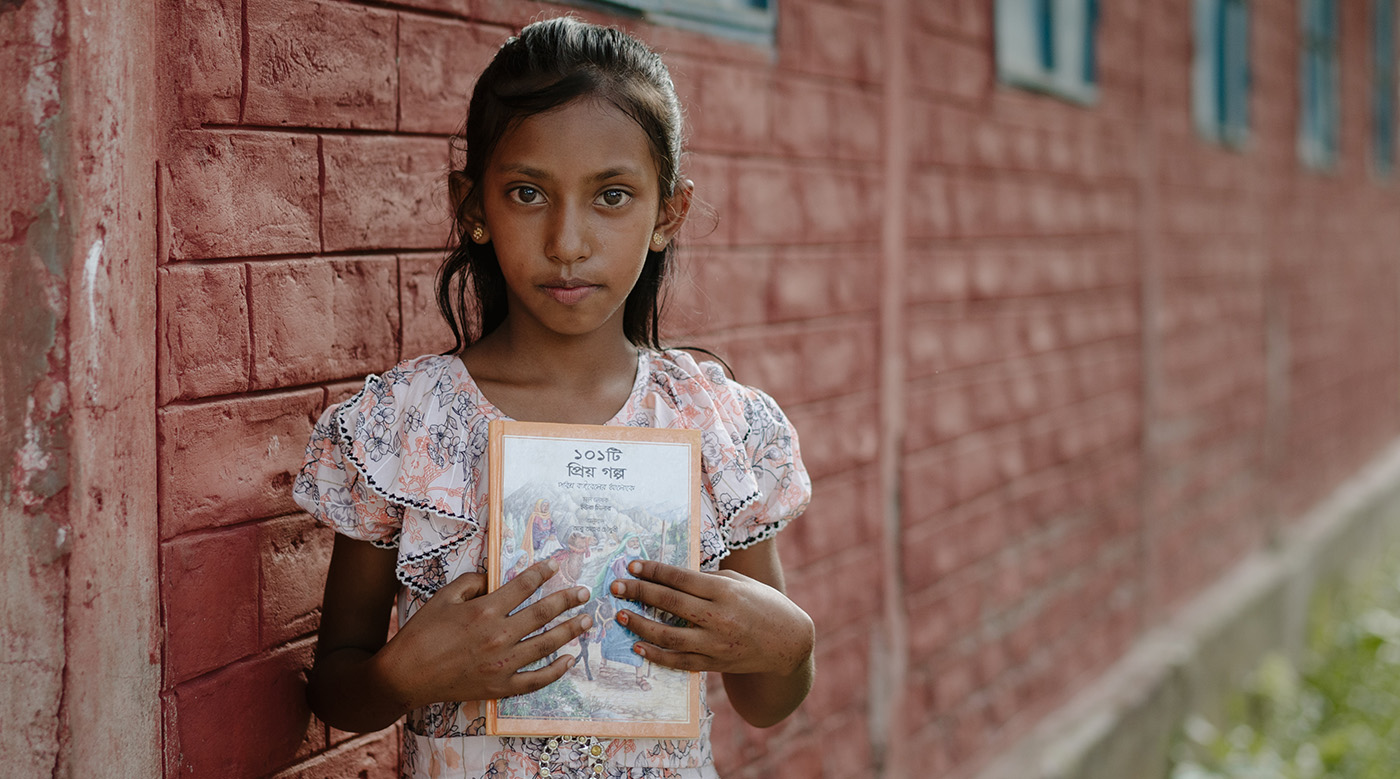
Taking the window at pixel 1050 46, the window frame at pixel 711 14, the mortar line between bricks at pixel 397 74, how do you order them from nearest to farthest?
the mortar line between bricks at pixel 397 74 < the window frame at pixel 711 14 < the window at pixel 1050 46

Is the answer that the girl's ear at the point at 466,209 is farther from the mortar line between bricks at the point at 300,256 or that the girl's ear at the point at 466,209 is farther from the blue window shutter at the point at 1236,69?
the blue window shutter at the point at 1236,69

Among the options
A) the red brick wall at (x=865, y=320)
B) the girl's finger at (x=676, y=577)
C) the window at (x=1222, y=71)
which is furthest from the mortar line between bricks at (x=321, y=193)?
the window at (x=1222, y=71)

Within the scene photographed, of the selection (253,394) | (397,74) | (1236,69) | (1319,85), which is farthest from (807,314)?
(1319,85)

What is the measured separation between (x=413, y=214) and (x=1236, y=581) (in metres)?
5.70

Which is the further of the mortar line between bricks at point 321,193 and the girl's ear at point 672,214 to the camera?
the mortar line between bricks at point 321,193

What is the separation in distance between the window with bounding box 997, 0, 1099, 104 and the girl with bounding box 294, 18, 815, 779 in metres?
2.65

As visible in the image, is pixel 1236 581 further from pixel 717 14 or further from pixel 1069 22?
pixel 717 14

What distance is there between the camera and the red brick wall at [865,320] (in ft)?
5.36

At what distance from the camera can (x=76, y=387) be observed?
4.71ft

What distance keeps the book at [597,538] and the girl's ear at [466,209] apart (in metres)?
0.28

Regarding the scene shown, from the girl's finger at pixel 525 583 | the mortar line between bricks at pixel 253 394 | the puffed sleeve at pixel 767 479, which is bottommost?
the girl's finger at pixel 525 583

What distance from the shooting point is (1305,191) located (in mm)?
8055

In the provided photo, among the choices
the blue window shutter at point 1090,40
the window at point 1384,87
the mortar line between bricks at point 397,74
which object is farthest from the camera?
the window at point 1384,87

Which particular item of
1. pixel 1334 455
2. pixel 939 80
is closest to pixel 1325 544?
pixel 1334 455
